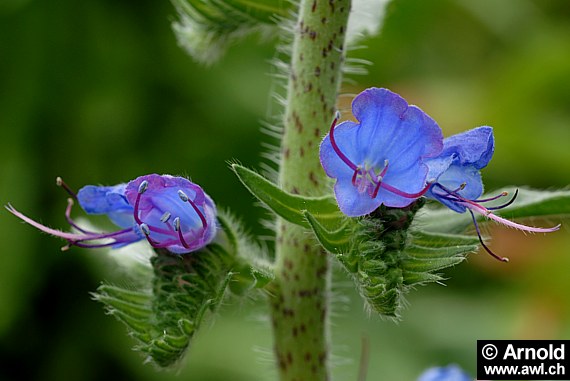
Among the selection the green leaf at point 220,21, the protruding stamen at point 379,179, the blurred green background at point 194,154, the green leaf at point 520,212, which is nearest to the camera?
the protruding stamen at point 379,179

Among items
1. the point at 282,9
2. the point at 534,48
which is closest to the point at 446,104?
the point at 534,48

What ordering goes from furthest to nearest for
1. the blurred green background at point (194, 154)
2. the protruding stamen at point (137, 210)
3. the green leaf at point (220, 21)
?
the blurred green background at point (194, 154), the green leaf at point (220, 21), the protruding stamen at point (137, 210)

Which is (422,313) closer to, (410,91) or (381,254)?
(410,91)

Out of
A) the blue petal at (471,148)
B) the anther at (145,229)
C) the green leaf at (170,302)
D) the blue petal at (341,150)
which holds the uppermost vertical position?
the blue petal at (471,148)

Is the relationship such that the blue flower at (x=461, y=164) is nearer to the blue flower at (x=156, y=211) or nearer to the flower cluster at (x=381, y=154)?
the flower cluster at (x=381, y=154)

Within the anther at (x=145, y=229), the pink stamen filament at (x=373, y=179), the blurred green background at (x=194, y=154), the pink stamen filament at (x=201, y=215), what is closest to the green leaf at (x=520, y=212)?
the pink stamen filament at (x=373, y=179)

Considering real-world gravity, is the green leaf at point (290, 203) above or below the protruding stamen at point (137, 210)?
above

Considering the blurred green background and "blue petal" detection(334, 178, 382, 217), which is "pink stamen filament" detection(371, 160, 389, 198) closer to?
"blue petal" detection(334, 178, 382, 217)
